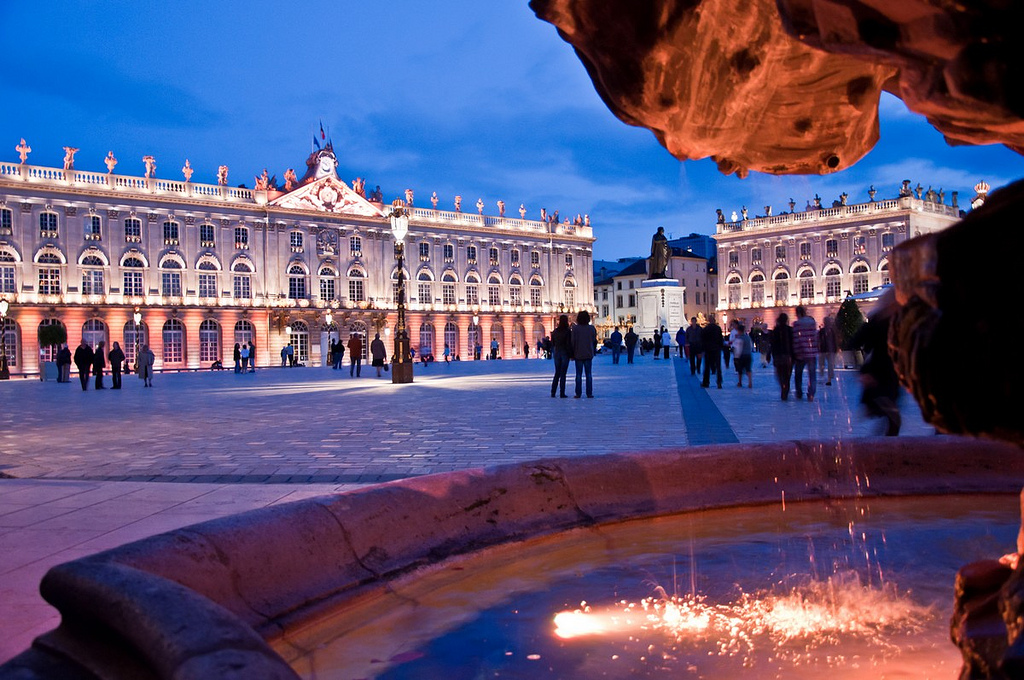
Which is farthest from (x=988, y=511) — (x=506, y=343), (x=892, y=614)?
(x=506, y=343)

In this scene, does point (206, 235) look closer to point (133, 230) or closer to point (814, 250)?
point (133, 230)

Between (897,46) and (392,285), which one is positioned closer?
(897,46)

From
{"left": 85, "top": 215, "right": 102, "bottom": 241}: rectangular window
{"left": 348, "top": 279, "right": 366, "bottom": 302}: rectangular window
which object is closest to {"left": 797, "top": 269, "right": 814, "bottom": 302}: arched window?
{"left": 348, "top": 279, "right": 366, "bottom": 302}: rectangular window

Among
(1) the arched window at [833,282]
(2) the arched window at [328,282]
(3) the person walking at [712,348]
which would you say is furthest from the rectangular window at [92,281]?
(1) the arched window at [833,282]

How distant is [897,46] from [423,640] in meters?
1.74

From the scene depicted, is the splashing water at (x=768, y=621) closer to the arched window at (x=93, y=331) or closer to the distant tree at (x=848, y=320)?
the distant tree at (x=848, y=320)

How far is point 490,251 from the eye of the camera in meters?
60.6

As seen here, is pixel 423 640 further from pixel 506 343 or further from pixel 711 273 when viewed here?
pixel 711 273

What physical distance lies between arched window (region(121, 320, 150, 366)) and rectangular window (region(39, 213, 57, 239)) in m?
6.11

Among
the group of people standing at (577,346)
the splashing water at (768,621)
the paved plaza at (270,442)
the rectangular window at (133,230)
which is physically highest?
the rectangular window at (133,230)

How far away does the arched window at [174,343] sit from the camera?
4775 centimetres

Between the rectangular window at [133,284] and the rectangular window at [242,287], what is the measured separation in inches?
206

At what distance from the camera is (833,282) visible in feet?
202

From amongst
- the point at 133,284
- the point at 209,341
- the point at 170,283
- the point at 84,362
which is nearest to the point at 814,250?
the point at 209,341
